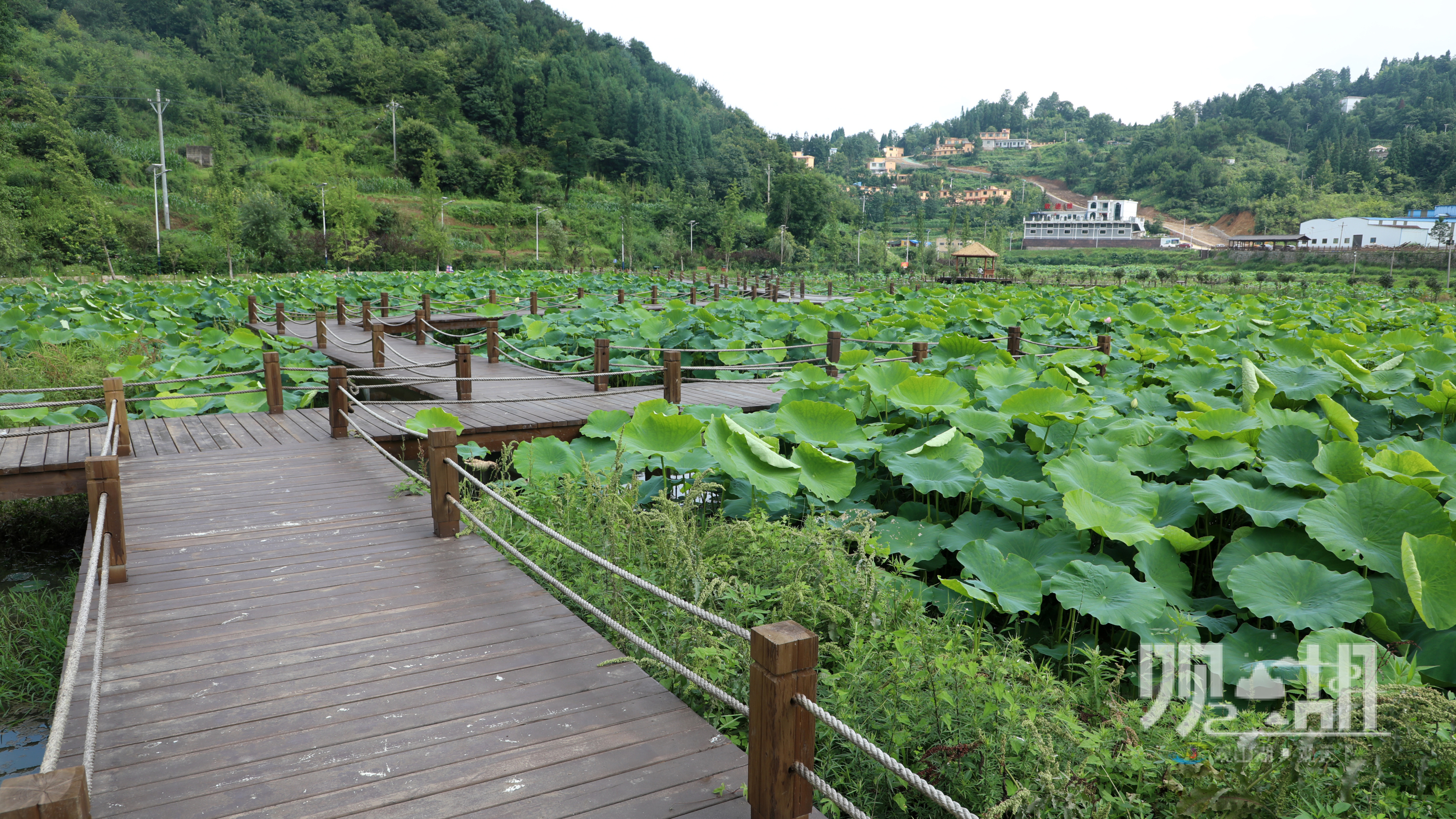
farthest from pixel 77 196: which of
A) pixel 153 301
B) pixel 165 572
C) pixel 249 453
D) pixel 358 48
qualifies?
pixel 358 48

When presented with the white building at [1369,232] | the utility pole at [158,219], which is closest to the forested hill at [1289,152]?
the white building at [1369,232]

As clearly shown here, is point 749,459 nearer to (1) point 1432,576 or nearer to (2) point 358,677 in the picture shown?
(2) point 358,677

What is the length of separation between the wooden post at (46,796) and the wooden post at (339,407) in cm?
536

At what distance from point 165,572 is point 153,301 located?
587 inches

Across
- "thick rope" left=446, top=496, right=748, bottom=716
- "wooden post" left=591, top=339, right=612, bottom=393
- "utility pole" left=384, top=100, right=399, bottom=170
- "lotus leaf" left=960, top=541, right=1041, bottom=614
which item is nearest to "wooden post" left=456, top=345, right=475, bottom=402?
"wooden post" left=591, top=339, right=612, bottom=393

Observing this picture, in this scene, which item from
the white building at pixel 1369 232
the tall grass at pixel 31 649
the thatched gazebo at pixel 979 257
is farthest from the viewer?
the white building at pixel 1369 232

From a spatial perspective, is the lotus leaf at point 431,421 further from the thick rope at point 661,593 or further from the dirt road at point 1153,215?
the dirt road at point 1153,215

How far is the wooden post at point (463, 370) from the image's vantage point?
8.30 metres

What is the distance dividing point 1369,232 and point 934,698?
68795 mm

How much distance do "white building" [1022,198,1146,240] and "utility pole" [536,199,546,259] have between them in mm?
47134

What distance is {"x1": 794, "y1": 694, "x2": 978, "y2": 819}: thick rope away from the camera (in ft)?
4.93

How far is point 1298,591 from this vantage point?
2.88 m

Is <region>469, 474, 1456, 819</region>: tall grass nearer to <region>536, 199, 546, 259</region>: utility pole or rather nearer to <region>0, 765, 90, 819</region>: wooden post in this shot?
<region>0, 765, 90, 819</region>: wooden post

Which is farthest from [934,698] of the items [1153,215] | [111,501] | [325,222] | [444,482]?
[1153,215]
